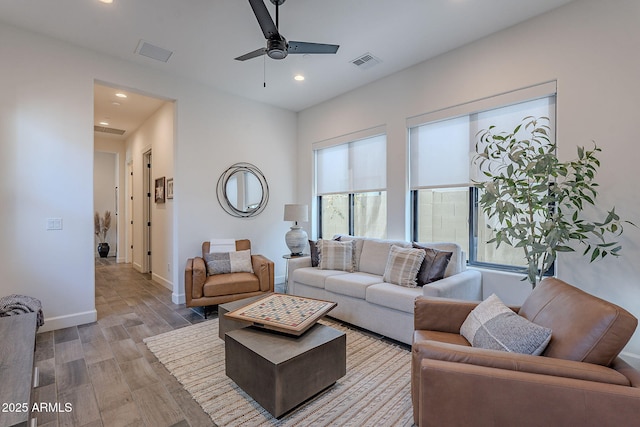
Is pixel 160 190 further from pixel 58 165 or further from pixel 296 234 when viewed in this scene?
pixel 296 234

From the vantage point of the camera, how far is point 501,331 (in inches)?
61.9

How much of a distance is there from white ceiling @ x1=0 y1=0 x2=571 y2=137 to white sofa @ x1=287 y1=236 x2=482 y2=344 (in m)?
2.29

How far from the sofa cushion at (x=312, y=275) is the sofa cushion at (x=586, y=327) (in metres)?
2.30

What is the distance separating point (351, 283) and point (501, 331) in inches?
70.7

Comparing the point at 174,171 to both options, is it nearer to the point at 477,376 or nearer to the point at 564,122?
the point at 477,376

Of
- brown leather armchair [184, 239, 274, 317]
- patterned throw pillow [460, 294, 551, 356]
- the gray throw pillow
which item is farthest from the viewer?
the gray throw pillow

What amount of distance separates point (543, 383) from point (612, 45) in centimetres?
288

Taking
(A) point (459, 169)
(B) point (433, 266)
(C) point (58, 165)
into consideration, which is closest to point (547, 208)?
(B) point (433, 266)

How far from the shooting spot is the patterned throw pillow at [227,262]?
12.6 ft

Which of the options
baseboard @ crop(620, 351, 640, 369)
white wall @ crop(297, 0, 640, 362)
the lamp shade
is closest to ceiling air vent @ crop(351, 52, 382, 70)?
white wall @ crop(297, 0, 640, 362)

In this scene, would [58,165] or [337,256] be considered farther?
[337,256]

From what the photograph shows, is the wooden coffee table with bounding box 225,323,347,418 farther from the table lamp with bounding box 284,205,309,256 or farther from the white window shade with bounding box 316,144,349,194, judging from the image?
the white window shade with bounding box 316,144,349,194

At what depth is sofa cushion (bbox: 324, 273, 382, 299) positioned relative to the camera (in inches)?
124

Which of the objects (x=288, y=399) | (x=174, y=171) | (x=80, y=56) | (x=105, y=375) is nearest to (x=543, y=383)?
(x=288, y=399)
